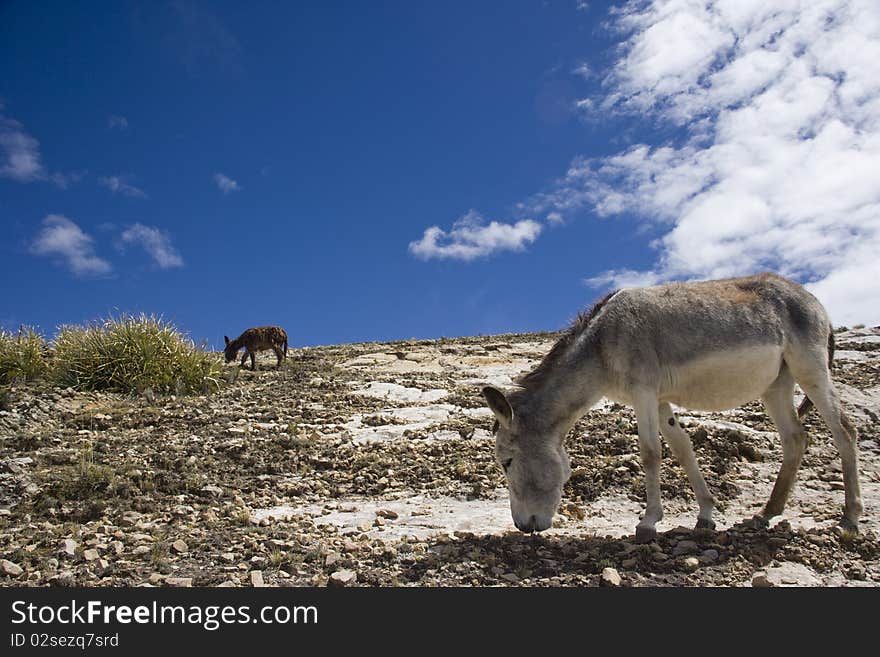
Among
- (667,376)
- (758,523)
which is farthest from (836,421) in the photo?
(667,376)

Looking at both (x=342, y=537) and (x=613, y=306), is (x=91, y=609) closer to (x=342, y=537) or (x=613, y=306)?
(x=342, y=537)

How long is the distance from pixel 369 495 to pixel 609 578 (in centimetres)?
413

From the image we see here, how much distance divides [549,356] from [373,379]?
937cm

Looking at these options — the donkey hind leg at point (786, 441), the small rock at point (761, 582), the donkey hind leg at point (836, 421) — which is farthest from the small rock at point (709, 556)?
the donkey hind leg at point (836, 421)

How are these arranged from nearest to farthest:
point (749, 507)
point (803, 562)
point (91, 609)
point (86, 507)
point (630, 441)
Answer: point (91, 609) → point (803, 562) → point (86, 507) → point (749, 507) → point (630, 441)

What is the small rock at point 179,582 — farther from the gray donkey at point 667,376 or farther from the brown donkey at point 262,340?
the brown donkey at point 262,340

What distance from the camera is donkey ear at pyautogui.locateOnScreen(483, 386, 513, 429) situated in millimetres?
5957

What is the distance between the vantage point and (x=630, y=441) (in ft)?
31.7

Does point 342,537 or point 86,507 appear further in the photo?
point 86,507

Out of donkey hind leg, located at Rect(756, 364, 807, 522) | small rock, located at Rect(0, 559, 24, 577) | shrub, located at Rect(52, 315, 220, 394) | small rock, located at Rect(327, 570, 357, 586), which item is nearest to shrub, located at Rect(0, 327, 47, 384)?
shrub, located at Rect(52, 315, 220, 394)

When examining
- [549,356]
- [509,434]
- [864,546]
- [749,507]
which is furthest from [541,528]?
[749,507]

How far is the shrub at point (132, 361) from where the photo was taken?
44.1ft

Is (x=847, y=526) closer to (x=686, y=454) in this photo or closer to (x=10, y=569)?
(x=686, y=454)

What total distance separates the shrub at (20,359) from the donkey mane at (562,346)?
11.6 metres
